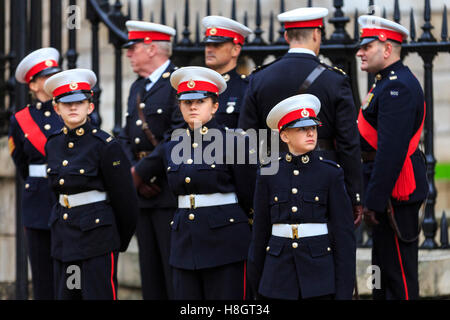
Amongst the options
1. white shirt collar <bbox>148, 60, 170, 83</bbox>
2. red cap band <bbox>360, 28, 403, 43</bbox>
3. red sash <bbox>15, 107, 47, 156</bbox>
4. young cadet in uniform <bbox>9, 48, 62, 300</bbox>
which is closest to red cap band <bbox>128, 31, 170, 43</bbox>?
white shirt collar <bbox>148, 60, 170, 83</bbox>

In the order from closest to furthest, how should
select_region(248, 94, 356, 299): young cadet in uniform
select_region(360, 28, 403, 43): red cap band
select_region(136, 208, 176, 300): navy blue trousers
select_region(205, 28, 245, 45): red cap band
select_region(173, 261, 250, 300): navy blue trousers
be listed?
select_region(248, 94, 356, 299): young cadet in uniform
select_region(173, 261, 250, 300): navy blue trousers
select_region(360, 28, 403, 43): red cap band
select_region(205, 28, 245, 45): red cap band
select_region(136, 208, 176, 300): navy blue trousers

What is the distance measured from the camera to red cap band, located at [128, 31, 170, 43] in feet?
23.7

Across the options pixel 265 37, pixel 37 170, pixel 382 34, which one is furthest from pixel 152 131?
pixel 265 37

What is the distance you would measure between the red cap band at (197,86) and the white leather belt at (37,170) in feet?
4.77

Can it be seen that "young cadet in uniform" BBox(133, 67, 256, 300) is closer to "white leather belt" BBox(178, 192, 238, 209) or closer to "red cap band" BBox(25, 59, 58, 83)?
"white leather belt" BBox(178, 192, 238, 209)

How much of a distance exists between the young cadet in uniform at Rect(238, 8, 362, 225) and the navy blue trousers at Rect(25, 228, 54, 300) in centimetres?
173

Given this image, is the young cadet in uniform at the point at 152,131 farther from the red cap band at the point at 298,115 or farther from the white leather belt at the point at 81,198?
the red cap band at the point at 298,115

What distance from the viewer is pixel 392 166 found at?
6.38 meters

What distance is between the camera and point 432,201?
24.8 ft

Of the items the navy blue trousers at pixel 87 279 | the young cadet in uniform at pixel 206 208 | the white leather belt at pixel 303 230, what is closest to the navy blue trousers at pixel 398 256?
the young cadet in uniform at pixel 206 208

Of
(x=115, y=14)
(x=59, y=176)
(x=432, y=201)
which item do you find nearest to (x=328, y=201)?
(x=59, y=176)

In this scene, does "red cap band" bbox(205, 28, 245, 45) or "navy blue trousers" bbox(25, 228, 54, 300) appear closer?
"red cap band" bbox(205, 28, 245, 45)

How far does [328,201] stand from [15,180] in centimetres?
356

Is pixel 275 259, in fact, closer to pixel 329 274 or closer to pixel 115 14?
pixel 329 274
